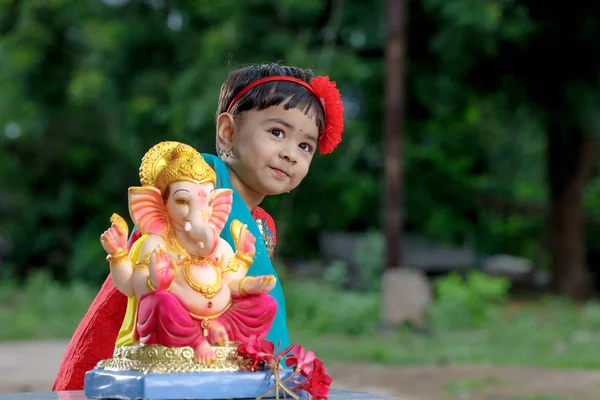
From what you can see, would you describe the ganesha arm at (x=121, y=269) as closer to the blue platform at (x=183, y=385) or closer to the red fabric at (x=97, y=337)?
the blue platform at (x=183, y=385)

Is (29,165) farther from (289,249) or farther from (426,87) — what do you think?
(426,87)

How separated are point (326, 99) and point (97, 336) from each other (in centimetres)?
78

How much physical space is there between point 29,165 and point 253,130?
17.5 meters

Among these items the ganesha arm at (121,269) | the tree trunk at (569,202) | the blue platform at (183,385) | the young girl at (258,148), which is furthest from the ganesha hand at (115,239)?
the tree trunk at (569,202)

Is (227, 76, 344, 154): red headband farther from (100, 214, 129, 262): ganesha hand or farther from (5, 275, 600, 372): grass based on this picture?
(5, 275, 600, 372): grass

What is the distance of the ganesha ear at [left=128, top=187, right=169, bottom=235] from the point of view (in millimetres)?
2109

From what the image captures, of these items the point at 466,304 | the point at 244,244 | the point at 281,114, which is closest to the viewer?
the point at 244,244

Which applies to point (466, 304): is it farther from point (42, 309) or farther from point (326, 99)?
point (326, 99)

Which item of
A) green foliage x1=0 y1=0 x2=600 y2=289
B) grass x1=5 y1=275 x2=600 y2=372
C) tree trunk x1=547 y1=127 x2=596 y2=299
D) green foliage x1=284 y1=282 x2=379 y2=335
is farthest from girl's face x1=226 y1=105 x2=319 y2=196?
tree trunk x1=547 y1=127 x2=596 y2=299

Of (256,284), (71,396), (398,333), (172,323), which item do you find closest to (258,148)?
(256,284)

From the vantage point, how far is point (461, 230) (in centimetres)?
1728

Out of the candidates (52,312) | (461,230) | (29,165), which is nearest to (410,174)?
(461,230)

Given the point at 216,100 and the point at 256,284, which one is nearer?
the point at 256,284

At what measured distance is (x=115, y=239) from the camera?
6.84 feet
